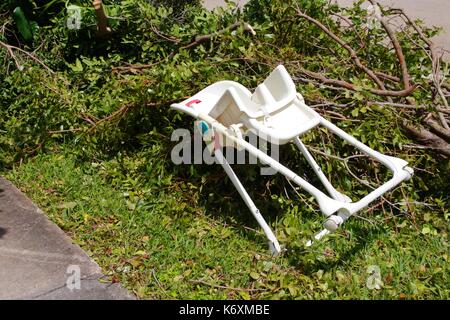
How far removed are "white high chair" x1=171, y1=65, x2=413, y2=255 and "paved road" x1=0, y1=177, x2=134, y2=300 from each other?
972 mm

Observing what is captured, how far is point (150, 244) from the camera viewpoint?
142 inches

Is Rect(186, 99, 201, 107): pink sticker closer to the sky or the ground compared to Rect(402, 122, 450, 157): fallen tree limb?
closer to the sky

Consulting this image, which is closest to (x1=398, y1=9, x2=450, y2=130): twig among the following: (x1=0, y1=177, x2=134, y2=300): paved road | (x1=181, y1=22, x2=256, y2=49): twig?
(x1=181, y1=22, x2=256, y2=49): twig

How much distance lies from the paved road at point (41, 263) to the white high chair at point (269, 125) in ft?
3.19

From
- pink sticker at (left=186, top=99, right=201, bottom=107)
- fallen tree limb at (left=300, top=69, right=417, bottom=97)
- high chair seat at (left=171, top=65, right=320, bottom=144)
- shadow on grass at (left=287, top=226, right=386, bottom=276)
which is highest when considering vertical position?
high chair seat at (left=171, top=65, right=320, bottom=144)

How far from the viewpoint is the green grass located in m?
3.25

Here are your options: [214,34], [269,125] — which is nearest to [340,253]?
[269,125]

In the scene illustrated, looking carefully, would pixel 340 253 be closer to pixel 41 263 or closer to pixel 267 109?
pixel 267 109

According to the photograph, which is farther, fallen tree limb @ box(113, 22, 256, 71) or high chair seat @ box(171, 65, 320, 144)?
fallen tree limb @ box(113, 22, 256, 71)

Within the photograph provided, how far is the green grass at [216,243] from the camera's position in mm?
3252

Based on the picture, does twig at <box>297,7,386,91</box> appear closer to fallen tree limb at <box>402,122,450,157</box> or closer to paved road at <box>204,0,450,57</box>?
fallen tree limb at <box>402,122,450,157</box>

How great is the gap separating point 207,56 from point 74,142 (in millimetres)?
1206

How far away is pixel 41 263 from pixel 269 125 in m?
1.50

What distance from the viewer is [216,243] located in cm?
363
